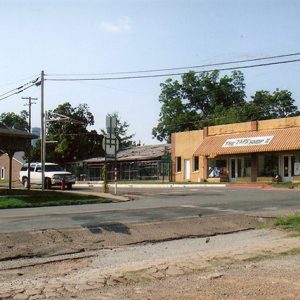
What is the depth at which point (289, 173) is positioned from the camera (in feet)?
128

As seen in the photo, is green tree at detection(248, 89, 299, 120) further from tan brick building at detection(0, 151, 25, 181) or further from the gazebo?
the gazebo

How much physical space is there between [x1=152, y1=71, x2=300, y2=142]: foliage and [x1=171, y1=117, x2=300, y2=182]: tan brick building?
59.8 feet

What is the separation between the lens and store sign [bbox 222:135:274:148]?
3962 centimetres

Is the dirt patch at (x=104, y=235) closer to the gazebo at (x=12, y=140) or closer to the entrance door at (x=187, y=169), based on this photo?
the gazebo at (x=12, y=140)

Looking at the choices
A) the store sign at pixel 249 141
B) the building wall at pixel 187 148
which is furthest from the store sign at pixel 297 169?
the building wall at pixel 187 148

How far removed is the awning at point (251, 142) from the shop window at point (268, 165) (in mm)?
1578

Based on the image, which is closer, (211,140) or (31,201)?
(31,201)

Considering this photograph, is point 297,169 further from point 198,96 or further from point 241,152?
point 198,96

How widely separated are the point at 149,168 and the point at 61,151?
625 inches

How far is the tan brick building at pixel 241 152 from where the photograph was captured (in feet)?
126

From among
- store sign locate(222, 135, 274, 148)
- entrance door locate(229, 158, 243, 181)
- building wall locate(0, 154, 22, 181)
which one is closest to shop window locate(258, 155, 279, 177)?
store sign locate(222, 135, 274, 148)

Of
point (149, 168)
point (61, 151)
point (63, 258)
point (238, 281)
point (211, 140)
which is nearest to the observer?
point (238, 281)

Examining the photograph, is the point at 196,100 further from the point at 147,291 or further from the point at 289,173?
the point at 147,291

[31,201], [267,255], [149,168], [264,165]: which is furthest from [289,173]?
[267,255]
